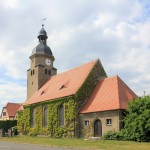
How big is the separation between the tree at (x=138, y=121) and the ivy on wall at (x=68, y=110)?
858 centimetres

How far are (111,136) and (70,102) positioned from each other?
8.56 metres

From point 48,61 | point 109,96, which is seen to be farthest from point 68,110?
point 48,61

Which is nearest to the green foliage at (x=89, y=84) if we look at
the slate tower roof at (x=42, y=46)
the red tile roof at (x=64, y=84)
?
the red tile roof at (x=64, y=84)

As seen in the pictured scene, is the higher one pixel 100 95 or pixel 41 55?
pixel 41 55


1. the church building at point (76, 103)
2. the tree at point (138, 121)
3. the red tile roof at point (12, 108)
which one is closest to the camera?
the tree at point (138, 121)

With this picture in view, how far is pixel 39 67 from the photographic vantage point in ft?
171

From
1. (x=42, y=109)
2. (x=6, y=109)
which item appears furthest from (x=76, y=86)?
(x=6, y=109)

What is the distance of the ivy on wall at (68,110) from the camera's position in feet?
124

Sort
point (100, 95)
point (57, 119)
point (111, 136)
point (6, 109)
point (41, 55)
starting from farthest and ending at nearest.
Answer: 1. point (6, 109)
2. point (41, 55)
3. point (57, 119)
4. point (100, 95)
5. point (111, 136)

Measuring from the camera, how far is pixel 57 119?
40.5 metres

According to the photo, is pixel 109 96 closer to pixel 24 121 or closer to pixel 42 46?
pixel 24 121

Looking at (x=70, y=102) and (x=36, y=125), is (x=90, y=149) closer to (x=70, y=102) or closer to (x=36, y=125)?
(x=70, y=102)

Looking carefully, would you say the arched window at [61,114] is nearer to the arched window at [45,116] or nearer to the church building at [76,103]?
the church building at [76,103]

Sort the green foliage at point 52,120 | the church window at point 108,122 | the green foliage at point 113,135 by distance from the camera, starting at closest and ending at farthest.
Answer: the green foliage at point 113,135, the church window at point 108,122, the green foliage at point 52,120
